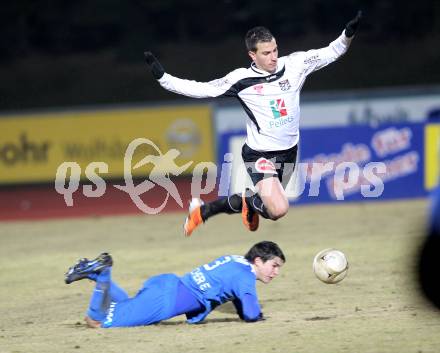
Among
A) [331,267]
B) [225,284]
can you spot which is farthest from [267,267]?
[331,267]

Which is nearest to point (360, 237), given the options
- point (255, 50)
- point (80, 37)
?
point (255, 50)

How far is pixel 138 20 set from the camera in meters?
31.4

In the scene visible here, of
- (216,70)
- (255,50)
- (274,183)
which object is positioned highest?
(216,70)

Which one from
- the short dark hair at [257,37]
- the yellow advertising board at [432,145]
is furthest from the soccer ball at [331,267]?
the yellow advertising board at [432,145]

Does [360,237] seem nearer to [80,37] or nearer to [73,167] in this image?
[73,167]

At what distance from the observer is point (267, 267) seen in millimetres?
8031

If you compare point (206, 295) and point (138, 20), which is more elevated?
point (138, 20)

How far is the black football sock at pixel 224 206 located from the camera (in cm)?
966

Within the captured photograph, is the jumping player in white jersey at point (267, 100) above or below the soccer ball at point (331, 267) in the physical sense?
above

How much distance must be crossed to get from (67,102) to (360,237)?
2049 cm

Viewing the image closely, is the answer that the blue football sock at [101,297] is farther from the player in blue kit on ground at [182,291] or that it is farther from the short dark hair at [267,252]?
the short dark hair at [267,252]

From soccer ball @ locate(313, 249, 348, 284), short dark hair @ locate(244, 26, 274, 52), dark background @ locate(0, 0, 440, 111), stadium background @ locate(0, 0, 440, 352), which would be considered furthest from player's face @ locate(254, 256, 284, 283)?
dark background @ locate(0, 0, 440, 111)

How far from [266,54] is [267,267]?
232 centimetres

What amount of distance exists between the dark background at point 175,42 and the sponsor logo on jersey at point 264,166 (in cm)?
2111
